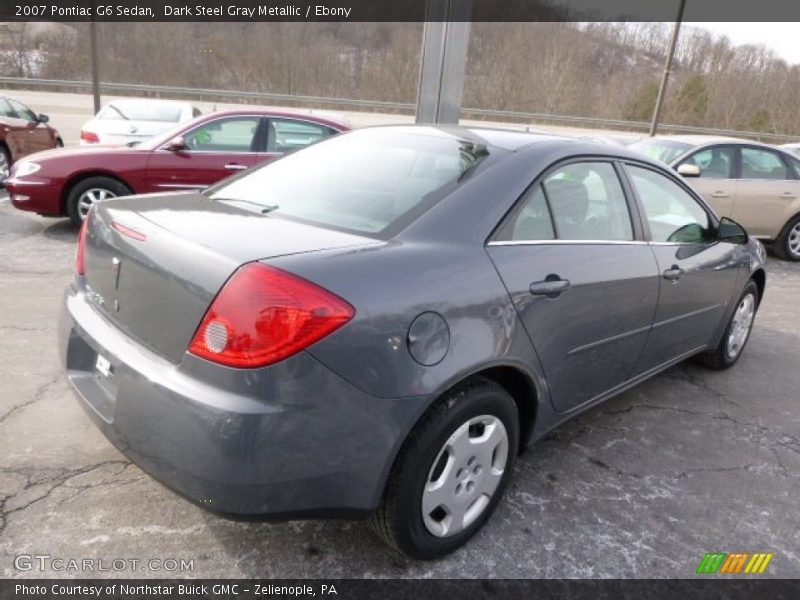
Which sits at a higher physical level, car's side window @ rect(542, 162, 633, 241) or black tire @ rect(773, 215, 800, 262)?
car's side window @ rect(542, 162, 633, 241)

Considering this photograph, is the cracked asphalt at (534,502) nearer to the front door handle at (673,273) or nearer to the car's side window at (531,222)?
the front door handle at (673,273)

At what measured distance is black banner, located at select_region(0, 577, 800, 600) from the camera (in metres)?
1.98

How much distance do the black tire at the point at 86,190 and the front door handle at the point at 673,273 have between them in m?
5.58

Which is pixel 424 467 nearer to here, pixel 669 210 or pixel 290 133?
pixel 669 210

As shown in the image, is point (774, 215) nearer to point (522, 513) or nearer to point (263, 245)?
point (522, 513)

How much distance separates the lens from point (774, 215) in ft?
27.0

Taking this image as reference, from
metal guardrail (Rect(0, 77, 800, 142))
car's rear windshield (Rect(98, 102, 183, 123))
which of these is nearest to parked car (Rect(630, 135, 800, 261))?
car's rear windshield (Rect(98, 102, 183, 123))

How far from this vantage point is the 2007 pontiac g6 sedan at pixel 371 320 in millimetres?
1709

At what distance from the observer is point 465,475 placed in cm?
220

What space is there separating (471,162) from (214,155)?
513 cm

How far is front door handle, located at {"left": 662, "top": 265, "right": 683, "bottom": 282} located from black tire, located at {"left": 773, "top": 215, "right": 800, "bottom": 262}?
21.2 ft

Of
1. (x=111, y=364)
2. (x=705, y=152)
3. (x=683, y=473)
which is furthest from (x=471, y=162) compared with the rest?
(x=705, y=152)

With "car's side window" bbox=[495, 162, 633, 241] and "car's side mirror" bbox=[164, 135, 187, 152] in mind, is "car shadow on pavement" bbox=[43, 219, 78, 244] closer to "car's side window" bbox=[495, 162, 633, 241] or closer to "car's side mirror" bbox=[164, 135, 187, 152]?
"car's side mirror" bbox=[164, 135, 187, 152]

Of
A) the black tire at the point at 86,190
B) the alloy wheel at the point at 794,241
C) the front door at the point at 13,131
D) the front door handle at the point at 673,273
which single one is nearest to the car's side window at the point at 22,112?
the front door at the point at 13,131
